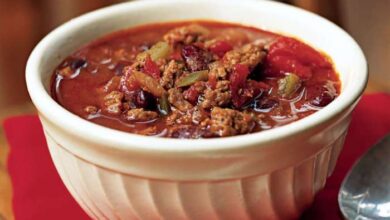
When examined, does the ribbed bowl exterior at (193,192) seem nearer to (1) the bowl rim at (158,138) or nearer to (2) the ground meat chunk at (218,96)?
(1) the bowl rim at (158,138)

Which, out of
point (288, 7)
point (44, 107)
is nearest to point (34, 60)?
point (44, 107)

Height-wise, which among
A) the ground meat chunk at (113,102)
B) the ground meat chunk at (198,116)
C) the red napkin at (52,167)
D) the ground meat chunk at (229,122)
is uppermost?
the ground meat chunk at (229,122)

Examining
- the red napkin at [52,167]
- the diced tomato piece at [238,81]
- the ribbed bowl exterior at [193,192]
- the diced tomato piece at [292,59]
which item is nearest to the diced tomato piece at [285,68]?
the diced tomato piece at [292,59]

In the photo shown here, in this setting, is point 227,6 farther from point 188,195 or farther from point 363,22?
point 363,22

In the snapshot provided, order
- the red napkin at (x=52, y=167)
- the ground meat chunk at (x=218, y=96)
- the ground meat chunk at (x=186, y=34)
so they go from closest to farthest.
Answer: the ground meat chunk at (x=218, y=96)
the red napkin at (x=52, y=167)
the ground meat chunk at (x=186, y=34)

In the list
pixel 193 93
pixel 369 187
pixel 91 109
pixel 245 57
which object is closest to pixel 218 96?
pixel 193 93

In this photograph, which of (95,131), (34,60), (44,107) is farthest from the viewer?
(34,60)

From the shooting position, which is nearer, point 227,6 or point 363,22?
point 227,6
